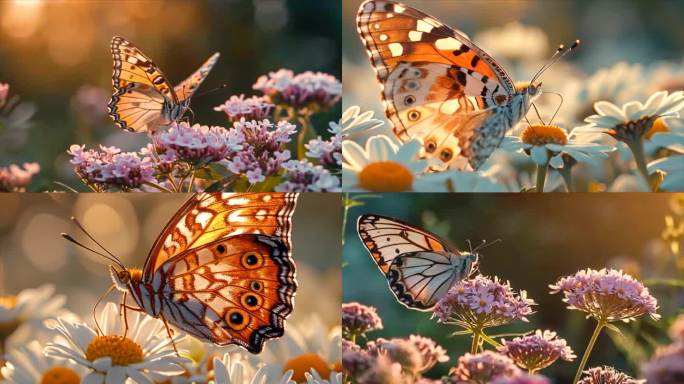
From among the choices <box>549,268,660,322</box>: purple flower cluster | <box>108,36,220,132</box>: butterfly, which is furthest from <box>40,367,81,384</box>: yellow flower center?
<box>549,268,660,322</box>: purple flower cluster

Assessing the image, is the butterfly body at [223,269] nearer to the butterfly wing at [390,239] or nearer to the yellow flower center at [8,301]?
the butterfly wing at [390,239]

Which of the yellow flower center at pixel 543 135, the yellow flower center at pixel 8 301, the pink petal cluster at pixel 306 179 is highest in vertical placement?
the yellow flower center at pixel 543 135

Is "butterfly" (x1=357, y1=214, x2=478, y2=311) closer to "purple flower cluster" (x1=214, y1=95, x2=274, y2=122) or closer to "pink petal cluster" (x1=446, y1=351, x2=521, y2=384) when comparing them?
"pink petal cluster" (x1=446, y1=351, x2=521, y2=384)

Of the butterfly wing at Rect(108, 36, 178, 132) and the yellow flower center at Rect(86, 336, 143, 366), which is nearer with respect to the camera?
the yellow flower center at Rect(86, 336, 143, 366)

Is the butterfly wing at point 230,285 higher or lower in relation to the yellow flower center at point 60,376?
higher

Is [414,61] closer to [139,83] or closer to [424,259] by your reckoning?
[424,259]

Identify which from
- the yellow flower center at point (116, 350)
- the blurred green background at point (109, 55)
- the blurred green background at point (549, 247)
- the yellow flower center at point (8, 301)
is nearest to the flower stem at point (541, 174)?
the blurred green background at point (549, 247)
